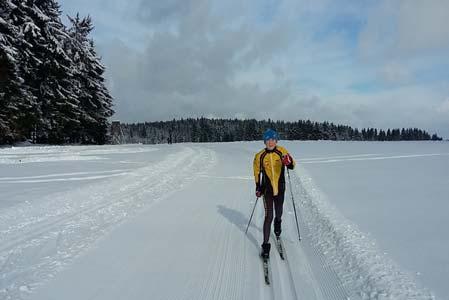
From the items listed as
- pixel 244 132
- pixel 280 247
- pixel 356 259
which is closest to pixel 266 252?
pixel 280 247

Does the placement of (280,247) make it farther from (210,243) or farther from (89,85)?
(89,85)

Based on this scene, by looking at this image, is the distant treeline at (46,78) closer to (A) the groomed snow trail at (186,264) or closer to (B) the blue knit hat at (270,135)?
(A) the groomed snow trail at (186,264)

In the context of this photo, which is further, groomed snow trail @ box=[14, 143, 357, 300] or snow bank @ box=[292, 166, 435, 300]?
groomed snow trail @ box=[14, 143, 357, 300]

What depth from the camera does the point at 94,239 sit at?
592 cm

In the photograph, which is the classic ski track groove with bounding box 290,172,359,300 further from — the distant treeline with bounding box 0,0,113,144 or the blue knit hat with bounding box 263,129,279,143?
the distant treeline with bounding box 0,0,113,144

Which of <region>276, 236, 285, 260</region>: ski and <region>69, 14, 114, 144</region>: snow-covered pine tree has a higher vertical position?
<region>69, 14, 114, 144</region>: snow-covered pine tree

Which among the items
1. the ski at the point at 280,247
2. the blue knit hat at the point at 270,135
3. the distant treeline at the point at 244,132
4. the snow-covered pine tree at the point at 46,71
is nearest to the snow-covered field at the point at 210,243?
the ski at the point at 280,247

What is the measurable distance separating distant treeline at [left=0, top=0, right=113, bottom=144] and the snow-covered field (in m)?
15.3

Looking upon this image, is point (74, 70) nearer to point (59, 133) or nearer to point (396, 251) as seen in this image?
point (59, 133)

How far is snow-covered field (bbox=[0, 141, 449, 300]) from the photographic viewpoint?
4195mm

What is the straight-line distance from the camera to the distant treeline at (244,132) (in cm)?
10600

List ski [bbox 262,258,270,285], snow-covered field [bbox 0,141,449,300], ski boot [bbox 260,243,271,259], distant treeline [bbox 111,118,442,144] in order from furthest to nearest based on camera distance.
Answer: distant treeline [bbox 111,118,442,144] < ski boot [bbox 260,243,271,259] < ski [bbox 262,258,270,285] < snow-covered field [bbox 0,141,449,300]

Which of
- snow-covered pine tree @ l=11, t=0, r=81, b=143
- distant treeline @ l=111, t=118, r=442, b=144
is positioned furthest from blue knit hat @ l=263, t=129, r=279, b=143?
distant treeline @ l=111, t=118, r=442, b=144

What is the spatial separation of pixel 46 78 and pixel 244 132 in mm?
89200
